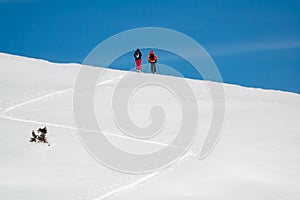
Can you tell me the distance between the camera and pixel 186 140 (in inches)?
544

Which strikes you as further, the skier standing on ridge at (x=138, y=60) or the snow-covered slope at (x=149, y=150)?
the skier standing on ridge at (x=138, y=60)

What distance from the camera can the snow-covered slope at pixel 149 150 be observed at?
1018cm

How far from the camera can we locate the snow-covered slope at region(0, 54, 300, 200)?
401 inches

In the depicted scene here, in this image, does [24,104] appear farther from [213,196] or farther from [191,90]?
[213,196]

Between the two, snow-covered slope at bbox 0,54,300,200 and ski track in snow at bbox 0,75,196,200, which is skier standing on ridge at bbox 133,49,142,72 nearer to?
ski track in snow at bbox 0,75,196,200

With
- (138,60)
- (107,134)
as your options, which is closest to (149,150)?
(107,134)

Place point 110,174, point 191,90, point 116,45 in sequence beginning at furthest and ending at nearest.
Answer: point 191,90 < point 116,45 < point 110,174

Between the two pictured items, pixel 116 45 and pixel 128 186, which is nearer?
pixel 128 186

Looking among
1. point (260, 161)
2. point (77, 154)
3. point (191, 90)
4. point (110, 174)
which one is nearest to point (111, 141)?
point (77, 154)

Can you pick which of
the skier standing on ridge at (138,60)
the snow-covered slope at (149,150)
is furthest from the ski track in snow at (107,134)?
the skier standing on ridge at (138,60)

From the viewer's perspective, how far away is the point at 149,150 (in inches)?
506

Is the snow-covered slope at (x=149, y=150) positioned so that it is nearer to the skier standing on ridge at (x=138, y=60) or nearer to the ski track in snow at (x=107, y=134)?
the ski track in snow at (x=107, y=134)

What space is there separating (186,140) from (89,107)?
439 centimetres

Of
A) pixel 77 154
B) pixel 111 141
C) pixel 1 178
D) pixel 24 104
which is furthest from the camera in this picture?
pixel 24 104
